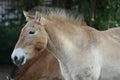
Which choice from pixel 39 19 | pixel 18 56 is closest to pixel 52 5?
pixel 39 19

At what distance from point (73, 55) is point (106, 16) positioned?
438cm

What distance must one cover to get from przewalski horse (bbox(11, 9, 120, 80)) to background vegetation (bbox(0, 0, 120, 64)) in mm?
3573

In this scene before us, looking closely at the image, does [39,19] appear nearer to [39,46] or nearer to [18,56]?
[39,46]

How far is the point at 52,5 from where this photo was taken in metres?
11.4

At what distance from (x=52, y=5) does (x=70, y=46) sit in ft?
16.9

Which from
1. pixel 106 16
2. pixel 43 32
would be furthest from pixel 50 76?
pixel 106 16

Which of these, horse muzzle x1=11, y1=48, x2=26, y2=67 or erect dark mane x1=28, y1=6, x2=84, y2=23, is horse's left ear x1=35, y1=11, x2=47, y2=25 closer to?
erect dark mane x1=28, y1=6, x2=84, y2=23

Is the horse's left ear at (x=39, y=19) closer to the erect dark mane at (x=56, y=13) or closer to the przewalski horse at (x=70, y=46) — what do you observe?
the przewalski horse at (x=70, y=46)

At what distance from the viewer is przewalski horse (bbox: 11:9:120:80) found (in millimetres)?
5906

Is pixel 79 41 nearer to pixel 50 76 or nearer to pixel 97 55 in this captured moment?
pixel 97 55

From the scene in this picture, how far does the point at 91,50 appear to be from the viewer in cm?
641

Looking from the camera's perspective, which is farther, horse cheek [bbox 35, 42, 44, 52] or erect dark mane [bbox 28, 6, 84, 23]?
erect dark mane [bbox 28, 6, 84, 23]

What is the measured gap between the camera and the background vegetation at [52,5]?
10.4m

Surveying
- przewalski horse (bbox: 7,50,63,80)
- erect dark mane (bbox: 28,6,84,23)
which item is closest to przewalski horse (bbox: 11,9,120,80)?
erect dark mane (bbox: 28,6,84,23)
